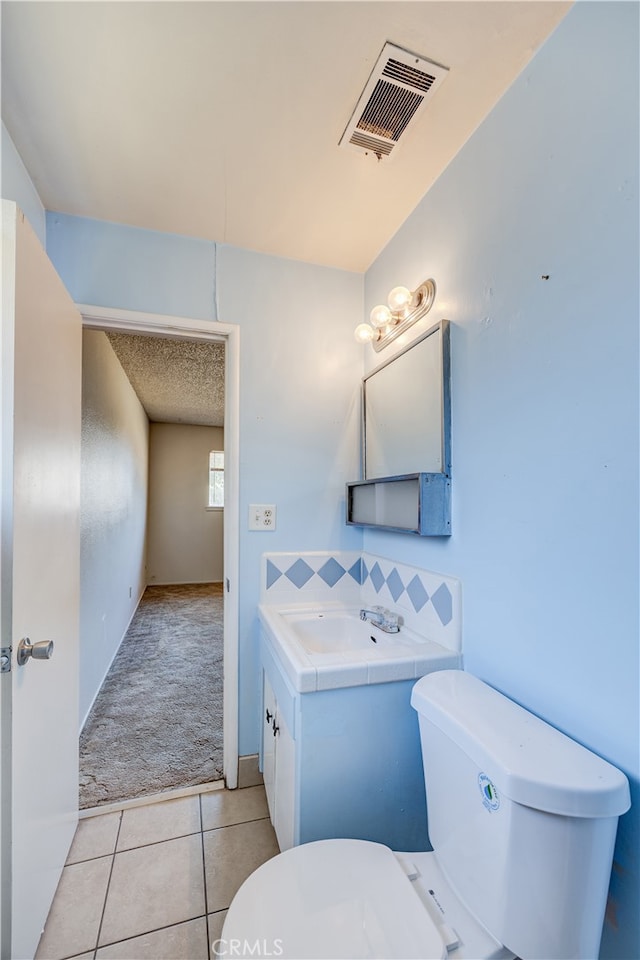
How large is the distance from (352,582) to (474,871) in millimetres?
1147

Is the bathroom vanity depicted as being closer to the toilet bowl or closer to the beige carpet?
the toilet bowl

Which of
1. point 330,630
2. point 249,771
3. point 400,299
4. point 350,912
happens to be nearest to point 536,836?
point 350,912

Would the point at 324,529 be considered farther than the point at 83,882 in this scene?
Yes

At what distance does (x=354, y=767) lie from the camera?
1.13m

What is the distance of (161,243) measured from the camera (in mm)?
1689

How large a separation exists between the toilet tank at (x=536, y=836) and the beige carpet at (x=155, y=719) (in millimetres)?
1398

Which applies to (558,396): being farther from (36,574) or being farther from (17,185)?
(17,185)

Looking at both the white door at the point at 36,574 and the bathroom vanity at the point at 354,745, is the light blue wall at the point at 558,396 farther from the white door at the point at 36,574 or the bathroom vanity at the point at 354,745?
the white door at the point at 36,574

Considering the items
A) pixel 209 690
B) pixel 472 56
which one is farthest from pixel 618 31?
pixel 209 690

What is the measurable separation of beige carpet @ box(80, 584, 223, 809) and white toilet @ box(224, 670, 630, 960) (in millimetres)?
1160

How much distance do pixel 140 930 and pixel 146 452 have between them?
16.2 ft

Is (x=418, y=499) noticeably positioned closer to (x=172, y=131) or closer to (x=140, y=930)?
(x=172, y=131)

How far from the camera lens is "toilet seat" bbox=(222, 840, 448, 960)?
708mm

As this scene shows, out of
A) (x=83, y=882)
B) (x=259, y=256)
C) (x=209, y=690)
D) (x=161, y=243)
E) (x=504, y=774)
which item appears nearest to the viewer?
(x=504, y=774)
